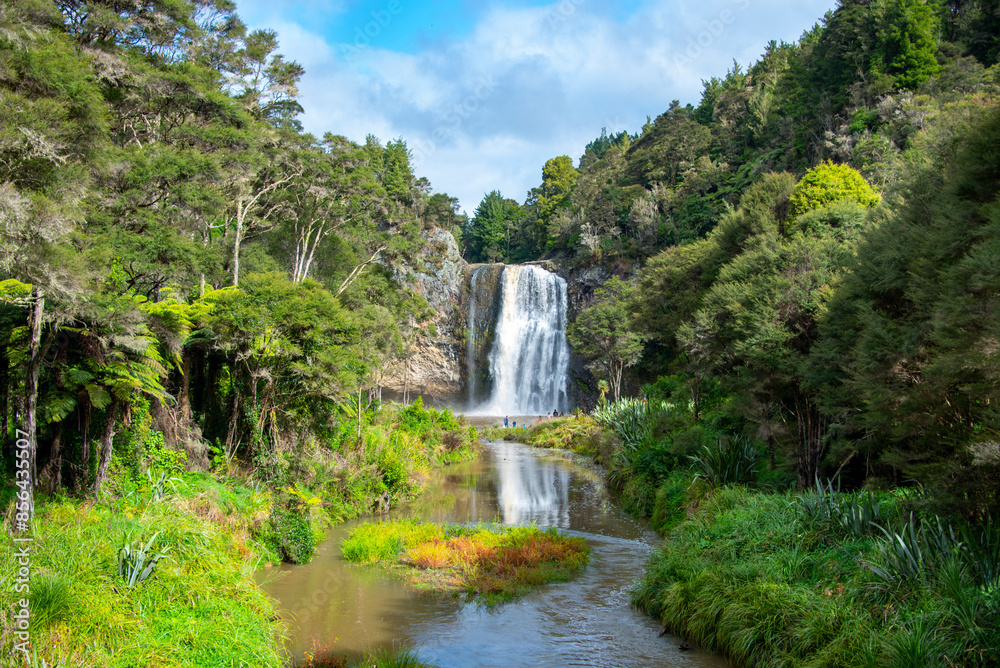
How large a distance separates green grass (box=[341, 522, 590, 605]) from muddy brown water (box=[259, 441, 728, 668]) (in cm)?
27

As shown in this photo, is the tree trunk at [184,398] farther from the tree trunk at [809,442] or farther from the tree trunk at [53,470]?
the tree trunk at [809,442]

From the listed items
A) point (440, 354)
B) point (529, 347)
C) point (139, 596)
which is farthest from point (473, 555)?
point (440, 354)

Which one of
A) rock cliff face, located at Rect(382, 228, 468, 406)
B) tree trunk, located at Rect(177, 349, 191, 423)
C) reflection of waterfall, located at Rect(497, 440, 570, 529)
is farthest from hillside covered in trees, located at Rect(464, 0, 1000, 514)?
rock cliff face, located at Rect(382, 228, 468, 406)

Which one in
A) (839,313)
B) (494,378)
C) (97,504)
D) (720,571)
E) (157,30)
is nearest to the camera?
(720,571)

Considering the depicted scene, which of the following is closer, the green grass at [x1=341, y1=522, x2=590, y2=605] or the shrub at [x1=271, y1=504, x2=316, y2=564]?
the green grass at [x1=341, y1=522, x2=590, y2=605]

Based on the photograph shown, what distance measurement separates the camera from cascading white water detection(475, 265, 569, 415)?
46.2 metres

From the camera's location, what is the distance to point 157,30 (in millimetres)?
16672

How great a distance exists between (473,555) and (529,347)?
35.8 meters

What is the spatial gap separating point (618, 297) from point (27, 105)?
35.8 m

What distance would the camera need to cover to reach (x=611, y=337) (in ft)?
124

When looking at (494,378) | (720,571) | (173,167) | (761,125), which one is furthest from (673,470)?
(761,125)

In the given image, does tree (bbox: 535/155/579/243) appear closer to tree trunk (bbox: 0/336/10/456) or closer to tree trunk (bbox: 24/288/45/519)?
tree trunk (bbox: 0/336/10/456)

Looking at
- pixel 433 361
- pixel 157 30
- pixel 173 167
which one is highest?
pixel 157 30

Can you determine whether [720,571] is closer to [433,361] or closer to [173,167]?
[173,167]
